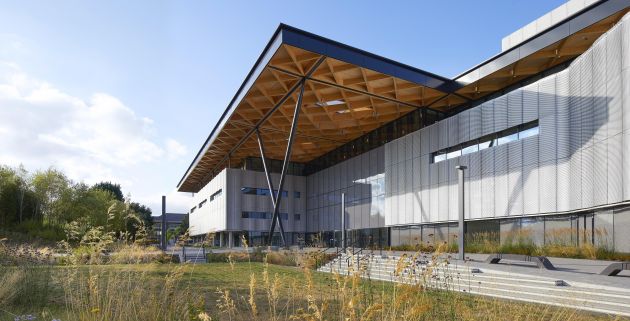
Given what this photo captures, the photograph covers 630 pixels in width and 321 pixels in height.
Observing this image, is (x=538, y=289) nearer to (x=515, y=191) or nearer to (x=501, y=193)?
(x=515, y=191)

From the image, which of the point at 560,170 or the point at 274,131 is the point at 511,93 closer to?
the point at 560,170

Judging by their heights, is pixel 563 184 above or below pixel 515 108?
below

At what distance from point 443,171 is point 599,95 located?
10.2 m

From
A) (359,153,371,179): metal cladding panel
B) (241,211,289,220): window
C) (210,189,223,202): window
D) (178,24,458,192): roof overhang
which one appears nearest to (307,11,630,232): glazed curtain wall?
(359,153,371,179): metal cladding panel

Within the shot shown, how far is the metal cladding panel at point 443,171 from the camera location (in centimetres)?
2523

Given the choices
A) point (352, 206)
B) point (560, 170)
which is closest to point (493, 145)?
point (560, 170)

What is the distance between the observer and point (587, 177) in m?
16.7

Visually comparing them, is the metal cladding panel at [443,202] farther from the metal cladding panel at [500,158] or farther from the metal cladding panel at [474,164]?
the metal cladding panel at [500,158]

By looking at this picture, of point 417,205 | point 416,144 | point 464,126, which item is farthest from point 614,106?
point 417,205

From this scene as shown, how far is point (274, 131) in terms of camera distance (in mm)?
36344

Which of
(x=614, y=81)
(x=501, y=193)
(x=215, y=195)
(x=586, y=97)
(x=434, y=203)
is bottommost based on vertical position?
(x=434, y=203)

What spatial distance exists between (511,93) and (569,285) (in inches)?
525

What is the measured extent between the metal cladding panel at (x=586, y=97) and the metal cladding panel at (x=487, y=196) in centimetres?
569

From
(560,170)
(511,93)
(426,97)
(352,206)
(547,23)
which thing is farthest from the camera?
(352,206)
